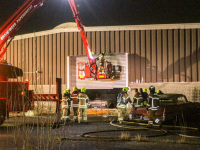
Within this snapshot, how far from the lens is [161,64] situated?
2119 centimetres

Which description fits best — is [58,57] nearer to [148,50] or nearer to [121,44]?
[121,44]

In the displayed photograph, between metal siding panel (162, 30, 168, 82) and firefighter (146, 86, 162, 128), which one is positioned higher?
metal siding panel (162, 30, 168, 82)

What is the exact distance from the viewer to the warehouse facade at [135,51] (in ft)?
68.3

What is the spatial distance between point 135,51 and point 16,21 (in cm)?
995

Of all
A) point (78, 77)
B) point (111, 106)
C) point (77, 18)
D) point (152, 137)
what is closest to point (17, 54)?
point (78, 77)

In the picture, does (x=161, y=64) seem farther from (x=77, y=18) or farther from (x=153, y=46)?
(x=77, y=18)

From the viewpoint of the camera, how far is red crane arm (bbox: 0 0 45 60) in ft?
46.1

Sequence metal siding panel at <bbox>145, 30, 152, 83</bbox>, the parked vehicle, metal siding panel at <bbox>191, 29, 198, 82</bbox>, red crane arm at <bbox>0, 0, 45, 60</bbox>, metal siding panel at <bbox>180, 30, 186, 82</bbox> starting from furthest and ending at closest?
metal siding panel at <bbox>145, 30, 152, 83</bbox>, metal siding panel at <bbox>180, 30, 186, 82</bbox>, metal siding panel at <bbox>191, 29, 198, 82</bbox>, red crane arm at <bbox>0, 0, 45, 60</bbox>, the parked vehicle

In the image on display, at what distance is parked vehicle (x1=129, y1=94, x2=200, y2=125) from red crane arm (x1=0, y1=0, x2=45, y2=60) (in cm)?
683

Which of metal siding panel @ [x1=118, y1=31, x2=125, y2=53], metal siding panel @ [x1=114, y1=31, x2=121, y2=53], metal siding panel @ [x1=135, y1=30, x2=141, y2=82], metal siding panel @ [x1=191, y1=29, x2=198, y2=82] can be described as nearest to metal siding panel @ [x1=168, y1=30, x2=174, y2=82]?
metal siding panel @ [x1=191, y1=29, x2=198, y2=82]

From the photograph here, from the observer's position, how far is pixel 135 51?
2181 centimetres

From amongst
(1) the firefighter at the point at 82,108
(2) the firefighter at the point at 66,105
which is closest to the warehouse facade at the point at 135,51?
(2) the firefighter at the point at 66,105

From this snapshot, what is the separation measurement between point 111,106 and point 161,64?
480 cm

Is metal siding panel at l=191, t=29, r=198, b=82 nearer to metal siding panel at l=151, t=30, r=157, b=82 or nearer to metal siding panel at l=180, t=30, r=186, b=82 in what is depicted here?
metal siding panel at l=180, t=30, r=186, b=82
